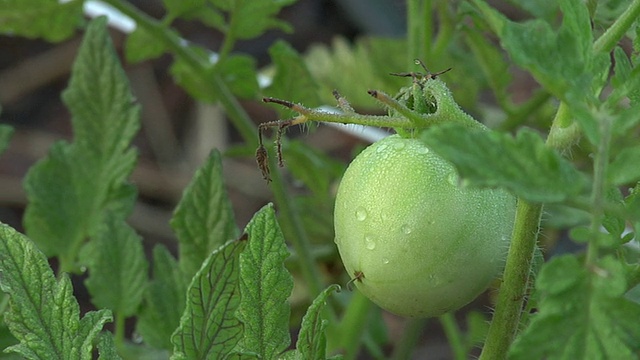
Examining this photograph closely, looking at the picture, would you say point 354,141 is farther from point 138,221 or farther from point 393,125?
point 393,125

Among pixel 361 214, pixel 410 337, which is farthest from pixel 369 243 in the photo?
pixel 410 337

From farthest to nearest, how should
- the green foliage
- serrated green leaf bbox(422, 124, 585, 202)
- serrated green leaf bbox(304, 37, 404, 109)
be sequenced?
serrated green leaf bbox(304, 37, 404, 109) < the green foliage < serrated green leaf bbox(422, 124, 585, 202)

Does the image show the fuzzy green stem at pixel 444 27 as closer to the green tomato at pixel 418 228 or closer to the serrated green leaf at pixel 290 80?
the serrated green leaf at pixel 290 80

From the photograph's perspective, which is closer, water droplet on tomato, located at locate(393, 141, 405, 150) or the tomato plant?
the tomato plant

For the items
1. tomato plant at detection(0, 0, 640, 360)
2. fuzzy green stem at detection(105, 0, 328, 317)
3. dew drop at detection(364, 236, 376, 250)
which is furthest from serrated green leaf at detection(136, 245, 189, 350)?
dew drop at detection(364, 236, 376, 250)

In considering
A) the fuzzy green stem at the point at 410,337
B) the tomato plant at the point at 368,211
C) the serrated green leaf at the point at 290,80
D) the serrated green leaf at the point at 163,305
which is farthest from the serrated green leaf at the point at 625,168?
the fuzzy green stem at the point at 410,337

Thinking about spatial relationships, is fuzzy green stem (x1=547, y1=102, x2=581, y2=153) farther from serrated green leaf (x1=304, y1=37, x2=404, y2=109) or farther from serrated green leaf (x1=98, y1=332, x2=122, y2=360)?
serrated green leaf (x1=304, y1=37, x2=404, y2=109)

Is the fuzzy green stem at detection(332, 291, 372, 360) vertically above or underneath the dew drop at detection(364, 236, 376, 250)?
underneath

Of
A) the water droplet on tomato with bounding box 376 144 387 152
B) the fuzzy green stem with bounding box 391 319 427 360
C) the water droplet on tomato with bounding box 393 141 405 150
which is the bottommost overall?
the fuzzy green stem with bounding box 391 319 427 360
